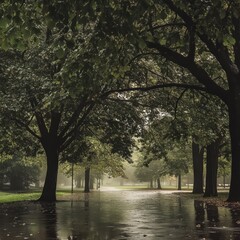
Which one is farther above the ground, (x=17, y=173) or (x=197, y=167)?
(x=197, y=167)

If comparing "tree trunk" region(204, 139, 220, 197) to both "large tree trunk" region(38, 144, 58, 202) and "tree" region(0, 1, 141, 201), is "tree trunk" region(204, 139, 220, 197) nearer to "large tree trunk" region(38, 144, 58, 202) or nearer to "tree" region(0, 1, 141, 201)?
"tree" region(0, 1, 141, 201)

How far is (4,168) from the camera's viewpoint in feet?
198

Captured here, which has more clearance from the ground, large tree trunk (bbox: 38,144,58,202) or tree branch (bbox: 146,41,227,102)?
tree branch (bbox: 146,41,227,102)

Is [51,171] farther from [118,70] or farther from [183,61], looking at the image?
[183,61]

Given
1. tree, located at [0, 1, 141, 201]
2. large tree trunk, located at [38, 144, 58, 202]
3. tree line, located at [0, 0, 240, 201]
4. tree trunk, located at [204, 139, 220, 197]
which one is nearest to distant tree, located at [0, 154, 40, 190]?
tree line, located at [0, 0, 240, 201]

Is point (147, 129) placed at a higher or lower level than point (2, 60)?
lower

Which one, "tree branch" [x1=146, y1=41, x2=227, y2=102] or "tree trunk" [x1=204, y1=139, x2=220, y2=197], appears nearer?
"tree branch" [x1=146, y1=41, x2=227, y2=102]

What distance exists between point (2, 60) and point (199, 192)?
25108 millimetres

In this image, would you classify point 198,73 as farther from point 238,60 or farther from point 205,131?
point 205,131

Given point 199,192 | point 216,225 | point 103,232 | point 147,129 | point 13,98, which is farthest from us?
point 199,192

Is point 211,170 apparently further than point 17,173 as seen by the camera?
No

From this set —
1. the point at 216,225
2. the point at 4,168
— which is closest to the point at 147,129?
the point at 216,225

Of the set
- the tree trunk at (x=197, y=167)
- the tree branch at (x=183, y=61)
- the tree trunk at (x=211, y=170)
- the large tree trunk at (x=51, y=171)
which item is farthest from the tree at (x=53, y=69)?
the tree trunk at (x=197, y=167)

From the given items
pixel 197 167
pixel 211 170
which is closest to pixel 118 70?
pixel 211 170
